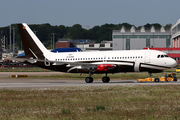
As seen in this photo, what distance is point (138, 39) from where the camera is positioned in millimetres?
161500

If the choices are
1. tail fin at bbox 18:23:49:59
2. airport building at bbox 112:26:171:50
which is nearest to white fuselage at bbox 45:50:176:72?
tail fin at bbox 18:23:49:59

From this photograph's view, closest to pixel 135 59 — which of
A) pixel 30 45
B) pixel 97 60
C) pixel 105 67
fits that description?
pixel 105 67

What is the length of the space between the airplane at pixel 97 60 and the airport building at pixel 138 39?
370 ft

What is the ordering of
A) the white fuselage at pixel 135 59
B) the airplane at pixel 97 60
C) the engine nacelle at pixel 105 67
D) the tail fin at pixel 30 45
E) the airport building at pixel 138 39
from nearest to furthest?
1. the white fuselage at pixel 135 59
2. the airplane at pixel 97 60
3. the engine nacelle at pixel 105 67
4. the tail fin at pixel 30 45
5. the airport building at pixel 138 39

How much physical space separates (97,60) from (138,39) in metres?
120

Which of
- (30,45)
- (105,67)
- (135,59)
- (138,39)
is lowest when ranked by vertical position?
(105,67)

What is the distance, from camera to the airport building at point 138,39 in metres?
159

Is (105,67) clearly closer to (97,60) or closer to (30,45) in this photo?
(97,60)

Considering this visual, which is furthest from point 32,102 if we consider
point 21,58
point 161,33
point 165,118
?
point 161,33

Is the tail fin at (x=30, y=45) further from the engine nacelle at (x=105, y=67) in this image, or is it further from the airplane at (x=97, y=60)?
the engine nacelle at (x=105, y=67)

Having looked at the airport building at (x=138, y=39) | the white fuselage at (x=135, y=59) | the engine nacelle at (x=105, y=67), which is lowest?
the engine nacelle at (x=105, y=67)

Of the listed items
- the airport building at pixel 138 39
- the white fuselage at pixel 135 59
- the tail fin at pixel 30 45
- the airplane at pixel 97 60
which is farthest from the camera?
the airport building at pixel 138 39

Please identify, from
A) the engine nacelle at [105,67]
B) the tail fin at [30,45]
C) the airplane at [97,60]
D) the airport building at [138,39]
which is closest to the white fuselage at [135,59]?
the airplane at [97,60]

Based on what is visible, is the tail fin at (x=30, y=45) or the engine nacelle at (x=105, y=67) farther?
the tail fin at (x=30, y=45)
